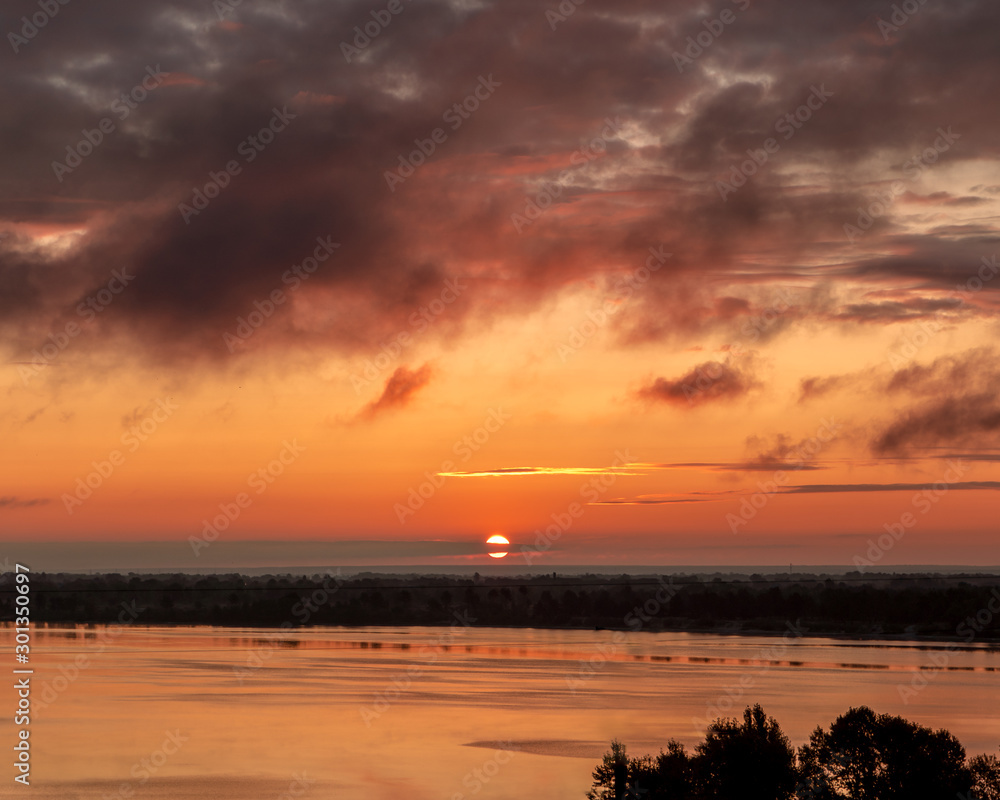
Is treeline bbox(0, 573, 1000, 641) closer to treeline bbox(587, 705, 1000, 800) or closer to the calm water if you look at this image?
the calm water

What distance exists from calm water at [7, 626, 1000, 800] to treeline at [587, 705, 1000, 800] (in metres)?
11.9

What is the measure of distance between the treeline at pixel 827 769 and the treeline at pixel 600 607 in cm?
8101

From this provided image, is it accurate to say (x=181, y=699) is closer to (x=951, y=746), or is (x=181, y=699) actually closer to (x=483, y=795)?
(x=483, y=795)

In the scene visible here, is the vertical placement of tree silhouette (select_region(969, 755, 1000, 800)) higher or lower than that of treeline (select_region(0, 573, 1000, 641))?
lower

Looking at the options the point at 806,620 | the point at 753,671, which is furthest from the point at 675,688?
the point at 806,620

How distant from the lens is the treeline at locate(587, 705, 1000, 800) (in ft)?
80.5

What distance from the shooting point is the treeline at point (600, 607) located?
11356 cm

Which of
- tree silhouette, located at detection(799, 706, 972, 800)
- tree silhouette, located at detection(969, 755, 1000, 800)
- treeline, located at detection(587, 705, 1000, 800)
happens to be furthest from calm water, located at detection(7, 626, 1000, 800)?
tree silhouette, located at detection(969, 755, 1000, 800)

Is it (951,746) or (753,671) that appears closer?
(951,746)

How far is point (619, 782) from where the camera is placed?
22828mm

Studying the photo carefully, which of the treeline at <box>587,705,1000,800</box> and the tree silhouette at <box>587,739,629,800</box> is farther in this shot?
the treeline at <box>587,705,1000,800</box>

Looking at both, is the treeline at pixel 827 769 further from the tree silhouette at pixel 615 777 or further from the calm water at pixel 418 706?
the calm water at pixel 418 706

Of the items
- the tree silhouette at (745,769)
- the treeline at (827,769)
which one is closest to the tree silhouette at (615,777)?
the treeline at (827,769)

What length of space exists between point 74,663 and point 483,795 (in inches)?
2050
